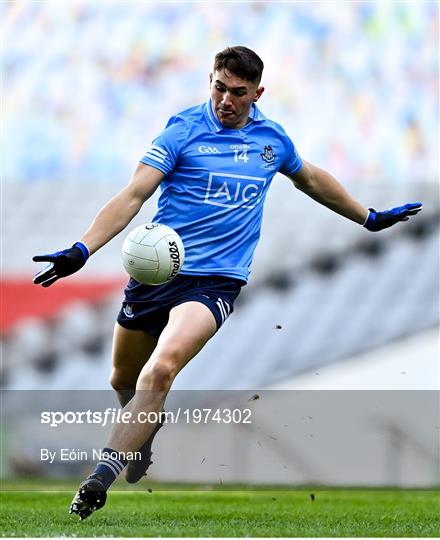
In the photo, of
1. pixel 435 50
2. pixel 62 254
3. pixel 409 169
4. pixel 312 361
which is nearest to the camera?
pixel 62 254

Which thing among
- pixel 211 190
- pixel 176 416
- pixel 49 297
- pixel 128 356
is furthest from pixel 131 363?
pixel 49 297

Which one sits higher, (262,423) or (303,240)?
(303,240)

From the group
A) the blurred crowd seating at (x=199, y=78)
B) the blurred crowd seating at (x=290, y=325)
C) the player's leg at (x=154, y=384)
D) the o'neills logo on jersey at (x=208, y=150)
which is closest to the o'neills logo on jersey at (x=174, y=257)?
the player's leg at (x=154, y=384)

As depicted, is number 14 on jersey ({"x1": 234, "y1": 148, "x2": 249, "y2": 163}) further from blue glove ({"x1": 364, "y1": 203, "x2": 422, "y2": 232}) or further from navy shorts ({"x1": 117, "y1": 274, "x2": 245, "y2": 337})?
blue glove ({"x1": 364, "y1": 203, "x2": 422, "y2": 232})

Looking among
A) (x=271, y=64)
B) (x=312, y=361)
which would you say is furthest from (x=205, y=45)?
(x=312, y=361)

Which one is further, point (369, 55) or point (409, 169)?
point (369, 55)

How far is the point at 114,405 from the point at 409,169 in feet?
18.7

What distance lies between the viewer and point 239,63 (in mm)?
4617

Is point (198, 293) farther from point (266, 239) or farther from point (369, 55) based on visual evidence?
point (369, 55)

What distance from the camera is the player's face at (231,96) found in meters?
4.64

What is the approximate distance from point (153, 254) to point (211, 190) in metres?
0.47

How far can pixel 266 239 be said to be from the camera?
13.8 meters

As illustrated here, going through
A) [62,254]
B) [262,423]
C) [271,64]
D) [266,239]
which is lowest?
[262,423]

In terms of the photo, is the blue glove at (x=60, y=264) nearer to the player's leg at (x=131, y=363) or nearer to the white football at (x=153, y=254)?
the white football at (x=153, y=254)
